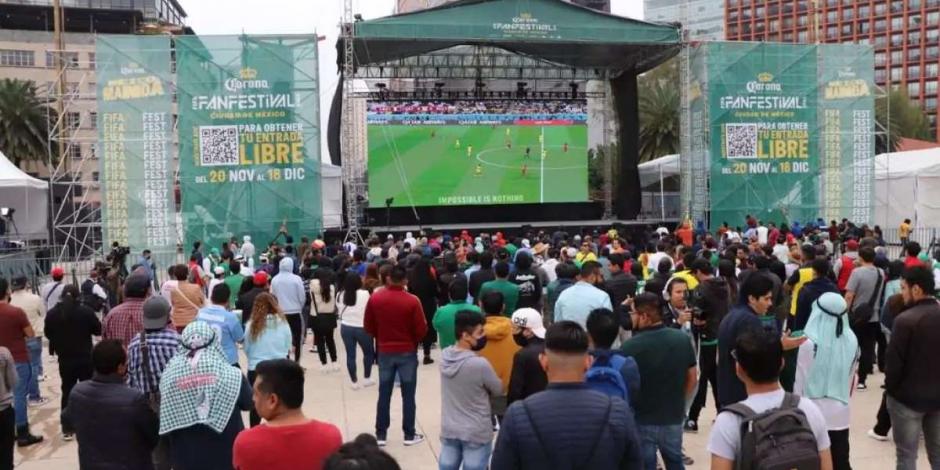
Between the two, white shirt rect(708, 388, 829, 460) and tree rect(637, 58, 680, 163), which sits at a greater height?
tree rect(637, 58, 680, 163)

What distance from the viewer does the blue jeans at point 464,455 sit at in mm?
4633

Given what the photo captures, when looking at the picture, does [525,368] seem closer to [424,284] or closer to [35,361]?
[424,284]

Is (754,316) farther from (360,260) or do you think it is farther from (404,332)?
(360,260)

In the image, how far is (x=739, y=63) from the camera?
2245cm

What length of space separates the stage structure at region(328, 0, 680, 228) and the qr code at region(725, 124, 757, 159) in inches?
109

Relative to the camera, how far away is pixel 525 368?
4391 mm

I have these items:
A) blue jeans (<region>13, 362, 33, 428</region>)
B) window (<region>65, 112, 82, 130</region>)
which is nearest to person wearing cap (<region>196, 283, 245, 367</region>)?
blue jeans (<region>13, 362, 33, 428</region>)

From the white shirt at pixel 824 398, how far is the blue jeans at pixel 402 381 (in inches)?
116

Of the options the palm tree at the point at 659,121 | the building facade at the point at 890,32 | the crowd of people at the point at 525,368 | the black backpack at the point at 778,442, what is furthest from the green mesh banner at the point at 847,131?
the building facade at the point at 890,32

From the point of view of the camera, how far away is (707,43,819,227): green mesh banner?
73.3 feet

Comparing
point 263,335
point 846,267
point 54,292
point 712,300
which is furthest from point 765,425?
point 54,292

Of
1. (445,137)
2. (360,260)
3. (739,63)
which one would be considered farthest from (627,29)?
(360,260)

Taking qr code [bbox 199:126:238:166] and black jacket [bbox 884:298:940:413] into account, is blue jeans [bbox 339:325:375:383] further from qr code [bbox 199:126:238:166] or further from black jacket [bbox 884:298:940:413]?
qr code [bbox 199:126:238:166]

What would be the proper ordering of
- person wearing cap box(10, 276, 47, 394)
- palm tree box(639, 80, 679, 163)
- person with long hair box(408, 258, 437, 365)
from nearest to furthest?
person wearing cap box(10, 276, 47, 394)
person with long hair box(408, 258, 437, 365)
palm tree box(639, 80, 679, 163)
